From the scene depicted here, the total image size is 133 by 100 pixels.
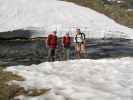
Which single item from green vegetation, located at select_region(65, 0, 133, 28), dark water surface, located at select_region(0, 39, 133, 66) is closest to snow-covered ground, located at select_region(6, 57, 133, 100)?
dark water surface, located at select_region(0, 39, 133, 66)

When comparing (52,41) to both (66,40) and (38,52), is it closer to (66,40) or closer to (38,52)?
(66,40)

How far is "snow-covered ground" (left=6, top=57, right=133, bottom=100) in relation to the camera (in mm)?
11789

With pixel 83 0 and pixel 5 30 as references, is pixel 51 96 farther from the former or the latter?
pixel 83 0

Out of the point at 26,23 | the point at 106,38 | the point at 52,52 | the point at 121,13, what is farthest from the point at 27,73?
the point at 121,13

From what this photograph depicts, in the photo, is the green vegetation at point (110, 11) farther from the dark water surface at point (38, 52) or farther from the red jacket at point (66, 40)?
the red jacket at point (66, 40)

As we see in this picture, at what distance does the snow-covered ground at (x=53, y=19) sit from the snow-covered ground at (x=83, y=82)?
3260 centimetres

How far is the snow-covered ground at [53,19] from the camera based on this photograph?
174 feet

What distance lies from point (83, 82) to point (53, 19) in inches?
1767

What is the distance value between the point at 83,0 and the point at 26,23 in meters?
24.9

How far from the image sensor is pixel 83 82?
46.4 ft

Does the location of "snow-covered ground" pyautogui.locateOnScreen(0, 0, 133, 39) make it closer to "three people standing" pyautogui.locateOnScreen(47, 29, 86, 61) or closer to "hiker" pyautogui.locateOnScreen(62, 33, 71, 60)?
"three people standing" pyautogui.locateOnScreen(47, 29, 86, 61)

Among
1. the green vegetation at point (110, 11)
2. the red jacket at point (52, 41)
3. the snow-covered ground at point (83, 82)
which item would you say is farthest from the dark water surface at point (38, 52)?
the green vegetation at point (110, 11)

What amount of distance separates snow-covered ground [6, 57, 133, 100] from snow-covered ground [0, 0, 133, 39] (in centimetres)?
3260

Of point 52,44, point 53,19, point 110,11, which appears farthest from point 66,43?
point 110,11
